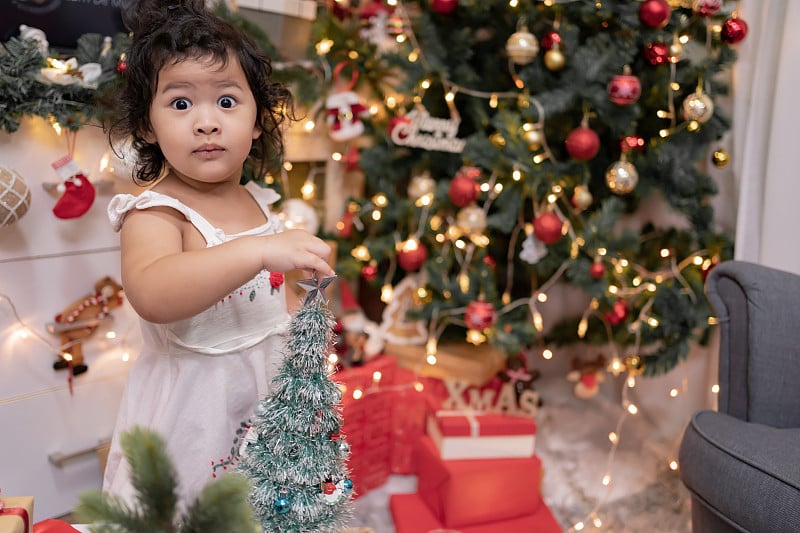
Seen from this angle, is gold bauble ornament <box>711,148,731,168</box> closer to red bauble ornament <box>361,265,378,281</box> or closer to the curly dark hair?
red bauble ornament <box>361,265,378,281</box>

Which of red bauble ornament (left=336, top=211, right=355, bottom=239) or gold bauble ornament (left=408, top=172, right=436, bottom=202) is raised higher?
gold bauble ornament (left=408, top=172, right=436, bottom=202)

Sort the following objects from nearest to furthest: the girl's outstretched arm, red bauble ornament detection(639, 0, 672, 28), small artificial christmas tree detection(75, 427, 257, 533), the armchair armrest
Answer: small artificial christmas tree detection(75, 427, 257, 533)
the girl's outstretched arm
the armchair armrest
red bauble ornament detection(639, 0, 672, 28)

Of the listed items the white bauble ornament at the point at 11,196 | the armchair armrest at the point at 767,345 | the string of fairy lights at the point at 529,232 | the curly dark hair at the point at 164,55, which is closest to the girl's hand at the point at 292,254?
the curly dark hair at the point at 164,55

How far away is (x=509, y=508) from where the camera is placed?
1503 mm

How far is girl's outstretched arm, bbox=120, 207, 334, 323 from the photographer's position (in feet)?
2.54

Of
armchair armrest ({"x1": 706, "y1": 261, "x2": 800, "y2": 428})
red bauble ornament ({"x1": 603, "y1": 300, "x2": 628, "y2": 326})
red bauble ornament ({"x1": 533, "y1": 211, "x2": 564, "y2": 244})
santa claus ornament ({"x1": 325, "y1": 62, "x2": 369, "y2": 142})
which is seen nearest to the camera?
armchair armrest ({"x1": 706, "y1": 261, "x2": 800, "y2": 428})

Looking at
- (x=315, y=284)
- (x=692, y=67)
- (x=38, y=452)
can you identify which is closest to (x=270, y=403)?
(x=315, y=284)

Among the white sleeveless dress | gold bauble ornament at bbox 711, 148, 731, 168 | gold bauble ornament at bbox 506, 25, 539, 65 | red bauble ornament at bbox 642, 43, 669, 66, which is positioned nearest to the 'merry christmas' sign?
gold bauble ornament at bbox 506, 25, 539, 65

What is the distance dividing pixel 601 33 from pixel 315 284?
1.03 meters

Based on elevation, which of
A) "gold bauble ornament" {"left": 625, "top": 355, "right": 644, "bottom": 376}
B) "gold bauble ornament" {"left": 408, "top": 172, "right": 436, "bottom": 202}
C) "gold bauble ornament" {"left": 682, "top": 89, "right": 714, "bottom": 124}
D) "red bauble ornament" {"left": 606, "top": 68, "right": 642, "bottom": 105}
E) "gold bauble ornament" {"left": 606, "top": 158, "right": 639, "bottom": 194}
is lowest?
"gold bauble ornament" {"left": 625, "top": 355, "right": 644, "bottom": 376}

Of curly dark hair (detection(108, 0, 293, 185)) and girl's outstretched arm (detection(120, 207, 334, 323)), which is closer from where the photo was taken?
girl's outstretched arm (detection(120, 207, 334, 323))

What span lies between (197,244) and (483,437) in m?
0.88

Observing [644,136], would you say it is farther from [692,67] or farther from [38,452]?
[38,452]

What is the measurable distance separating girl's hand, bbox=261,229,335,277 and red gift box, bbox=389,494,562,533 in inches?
34.6
